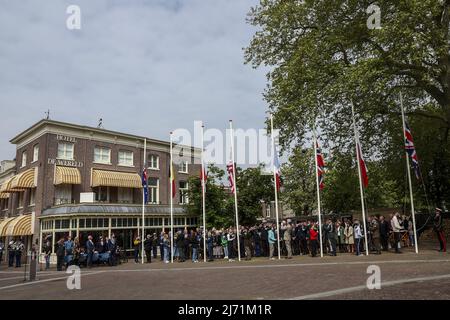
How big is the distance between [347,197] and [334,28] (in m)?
25.0

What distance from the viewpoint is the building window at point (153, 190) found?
132ft

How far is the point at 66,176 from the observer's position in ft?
108

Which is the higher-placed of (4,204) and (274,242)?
(4,204)

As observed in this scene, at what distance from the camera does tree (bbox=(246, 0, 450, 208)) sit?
18516 millimetres

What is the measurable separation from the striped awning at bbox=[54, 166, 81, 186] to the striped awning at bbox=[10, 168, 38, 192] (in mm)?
2589

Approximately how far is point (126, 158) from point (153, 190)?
434 cm

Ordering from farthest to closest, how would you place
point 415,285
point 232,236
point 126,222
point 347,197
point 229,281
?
point 347,197
point 126,222
point 232,236
point 229,281
point 415,285

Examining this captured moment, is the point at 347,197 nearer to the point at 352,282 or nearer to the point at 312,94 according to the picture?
the point at 312,94

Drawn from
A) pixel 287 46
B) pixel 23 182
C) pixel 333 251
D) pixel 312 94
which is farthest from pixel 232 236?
pixel 23 182

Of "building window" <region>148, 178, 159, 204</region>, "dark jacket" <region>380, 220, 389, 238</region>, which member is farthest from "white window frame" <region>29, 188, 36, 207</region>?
"dark jacket" <region>380, 220, 389, 238</region>

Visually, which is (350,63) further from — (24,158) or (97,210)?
(24,158)

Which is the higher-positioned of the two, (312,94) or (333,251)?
(312,94)

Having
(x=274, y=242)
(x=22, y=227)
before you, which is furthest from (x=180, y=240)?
(x=22, y=227)
